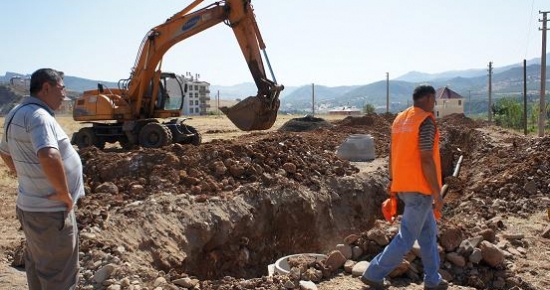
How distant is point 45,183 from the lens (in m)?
3.48

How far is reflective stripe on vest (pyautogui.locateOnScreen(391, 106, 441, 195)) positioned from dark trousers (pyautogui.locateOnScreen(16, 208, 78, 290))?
2529 millimetres

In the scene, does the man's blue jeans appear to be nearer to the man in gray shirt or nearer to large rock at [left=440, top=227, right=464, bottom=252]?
large rock at [left=440, top=227, right=464, bottom=252]

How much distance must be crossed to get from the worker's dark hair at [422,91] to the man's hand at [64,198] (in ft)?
9.00

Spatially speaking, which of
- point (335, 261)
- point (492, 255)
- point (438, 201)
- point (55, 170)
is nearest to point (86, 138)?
point (335, 261)

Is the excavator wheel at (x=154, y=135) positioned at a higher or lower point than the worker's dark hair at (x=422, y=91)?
lower

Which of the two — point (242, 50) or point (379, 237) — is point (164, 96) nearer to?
point (242, 50)

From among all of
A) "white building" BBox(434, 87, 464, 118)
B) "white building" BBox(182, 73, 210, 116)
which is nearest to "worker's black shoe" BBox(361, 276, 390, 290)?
"white building" BBox(434, 87, 464, 118)

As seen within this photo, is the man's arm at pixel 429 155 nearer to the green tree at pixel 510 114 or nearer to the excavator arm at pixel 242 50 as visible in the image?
the excavator arm at pixel 242 50

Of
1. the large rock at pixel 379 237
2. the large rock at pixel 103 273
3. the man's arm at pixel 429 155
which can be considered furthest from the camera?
the large rock at pixel 379 237

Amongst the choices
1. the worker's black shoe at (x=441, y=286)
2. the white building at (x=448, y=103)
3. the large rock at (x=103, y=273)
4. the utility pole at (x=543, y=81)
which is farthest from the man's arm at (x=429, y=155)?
the white building at (x=448, y=103)

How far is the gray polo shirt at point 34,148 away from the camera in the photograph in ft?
11.1

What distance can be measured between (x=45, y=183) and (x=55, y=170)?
22 cm

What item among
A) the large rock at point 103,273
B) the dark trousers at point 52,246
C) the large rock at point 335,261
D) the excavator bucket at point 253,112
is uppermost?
the excavator bucket at point 253,112

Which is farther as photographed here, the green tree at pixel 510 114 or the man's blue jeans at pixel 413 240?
the green tree at pixel 510 114
